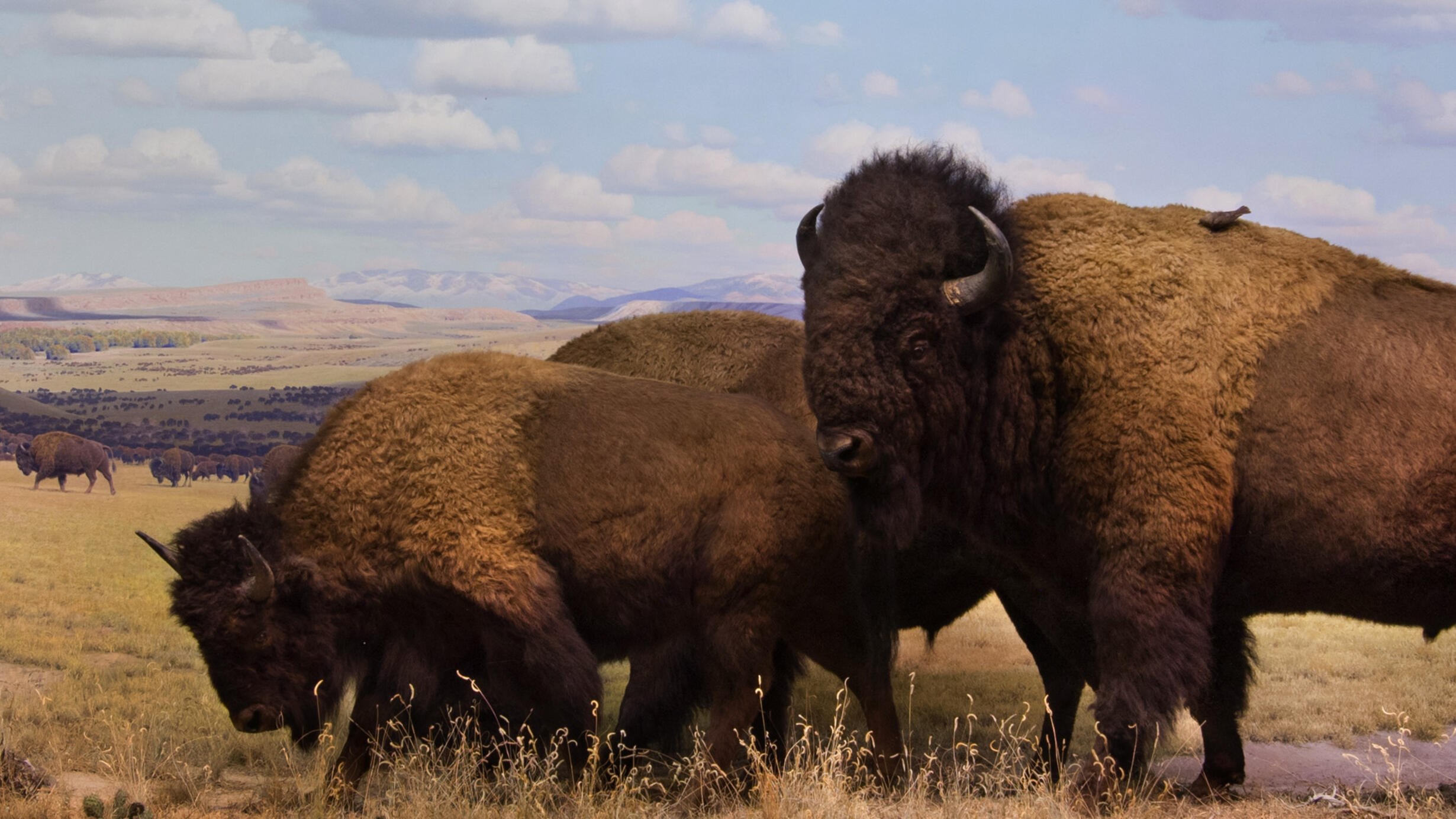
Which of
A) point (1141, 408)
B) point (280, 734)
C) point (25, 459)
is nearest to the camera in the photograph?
point (1141, 408)

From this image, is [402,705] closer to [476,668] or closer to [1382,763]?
[476,668]

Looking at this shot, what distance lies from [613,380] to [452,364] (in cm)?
76

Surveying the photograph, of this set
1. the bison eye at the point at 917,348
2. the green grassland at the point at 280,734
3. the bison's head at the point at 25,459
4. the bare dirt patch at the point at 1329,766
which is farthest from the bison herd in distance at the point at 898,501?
the bison's head at the point at 25,459

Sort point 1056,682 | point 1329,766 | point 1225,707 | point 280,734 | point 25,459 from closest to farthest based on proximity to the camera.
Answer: point 1225,707
point 1056,682
point 1329,766
point 280,734
point 25,459

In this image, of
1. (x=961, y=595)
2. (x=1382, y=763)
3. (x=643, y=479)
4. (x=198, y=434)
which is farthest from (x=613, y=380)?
(x=198, y=434)

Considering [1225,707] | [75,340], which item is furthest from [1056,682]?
[75,340]

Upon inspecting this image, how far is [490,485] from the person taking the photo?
16.0 ft

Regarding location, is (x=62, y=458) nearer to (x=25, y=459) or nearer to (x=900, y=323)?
(x=25, y=459)

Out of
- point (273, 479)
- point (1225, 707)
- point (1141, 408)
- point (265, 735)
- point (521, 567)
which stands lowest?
point (265, 735)

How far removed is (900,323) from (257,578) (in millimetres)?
2863

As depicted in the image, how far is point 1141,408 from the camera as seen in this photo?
3.96m

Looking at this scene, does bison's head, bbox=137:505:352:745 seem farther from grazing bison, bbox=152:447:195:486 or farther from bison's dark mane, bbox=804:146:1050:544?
grazing bison, bbox=152:447:195:486

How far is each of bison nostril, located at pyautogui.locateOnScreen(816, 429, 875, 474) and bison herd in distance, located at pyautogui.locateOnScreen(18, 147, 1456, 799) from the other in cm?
1

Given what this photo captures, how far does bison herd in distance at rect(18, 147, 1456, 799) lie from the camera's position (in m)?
3.90
